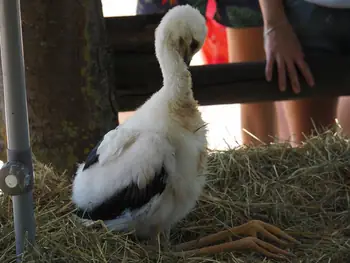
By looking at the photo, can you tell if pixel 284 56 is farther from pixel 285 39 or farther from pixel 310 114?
pixel 310 114

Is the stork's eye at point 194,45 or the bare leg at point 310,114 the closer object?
the stork's eye at point 194,45

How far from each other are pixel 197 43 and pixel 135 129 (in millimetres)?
269

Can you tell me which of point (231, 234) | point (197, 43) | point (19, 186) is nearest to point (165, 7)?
point (197, 43)

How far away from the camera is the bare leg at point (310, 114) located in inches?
100

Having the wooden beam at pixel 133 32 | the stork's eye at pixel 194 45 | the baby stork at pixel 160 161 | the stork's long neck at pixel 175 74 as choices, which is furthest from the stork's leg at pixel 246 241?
the wooden beam at pixel 133 32

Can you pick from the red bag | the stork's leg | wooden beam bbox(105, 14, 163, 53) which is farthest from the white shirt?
the red bag

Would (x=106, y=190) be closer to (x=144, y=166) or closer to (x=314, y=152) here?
(x=144, y=166)

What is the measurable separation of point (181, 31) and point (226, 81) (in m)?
0.69

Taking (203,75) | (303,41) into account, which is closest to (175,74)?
(203,75)

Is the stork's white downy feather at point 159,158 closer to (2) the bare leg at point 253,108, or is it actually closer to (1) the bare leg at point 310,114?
(1) the bare leg at point 310,114

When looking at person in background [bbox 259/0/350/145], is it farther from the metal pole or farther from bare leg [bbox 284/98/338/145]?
the metal pole

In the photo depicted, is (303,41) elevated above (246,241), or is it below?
above

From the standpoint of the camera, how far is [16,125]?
1339 mm

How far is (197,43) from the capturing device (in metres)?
1.64
